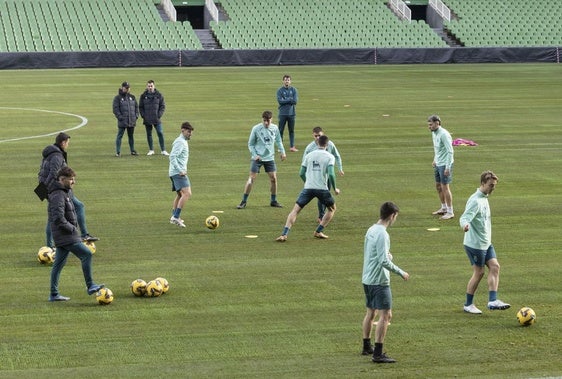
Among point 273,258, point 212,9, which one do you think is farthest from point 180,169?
point 212,9

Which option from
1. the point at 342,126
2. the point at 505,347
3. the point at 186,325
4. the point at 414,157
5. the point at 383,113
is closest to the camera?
the point at 505,347

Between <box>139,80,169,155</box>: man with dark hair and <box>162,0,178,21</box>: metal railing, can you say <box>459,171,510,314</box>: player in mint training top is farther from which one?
<box>162,0,178,21</box>: metal railing

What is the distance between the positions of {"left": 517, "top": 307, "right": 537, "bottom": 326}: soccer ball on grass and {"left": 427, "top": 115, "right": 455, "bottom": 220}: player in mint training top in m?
7.81

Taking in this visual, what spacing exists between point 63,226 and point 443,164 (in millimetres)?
9791

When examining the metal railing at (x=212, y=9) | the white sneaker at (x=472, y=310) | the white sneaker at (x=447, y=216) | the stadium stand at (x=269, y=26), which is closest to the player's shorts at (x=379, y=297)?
the white sneaker at (x=472, y=310)

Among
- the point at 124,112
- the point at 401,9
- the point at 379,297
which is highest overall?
the point at 401,9

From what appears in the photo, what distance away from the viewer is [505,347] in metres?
14.8

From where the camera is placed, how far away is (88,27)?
69688 mm

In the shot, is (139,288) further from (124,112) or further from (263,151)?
(124,112)

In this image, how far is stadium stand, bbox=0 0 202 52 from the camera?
66625mm

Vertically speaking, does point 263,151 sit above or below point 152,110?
above

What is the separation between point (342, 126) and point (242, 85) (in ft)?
47.9

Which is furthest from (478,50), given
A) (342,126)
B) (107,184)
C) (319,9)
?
(107,184)

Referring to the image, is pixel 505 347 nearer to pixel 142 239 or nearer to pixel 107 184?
pixel 142 239
